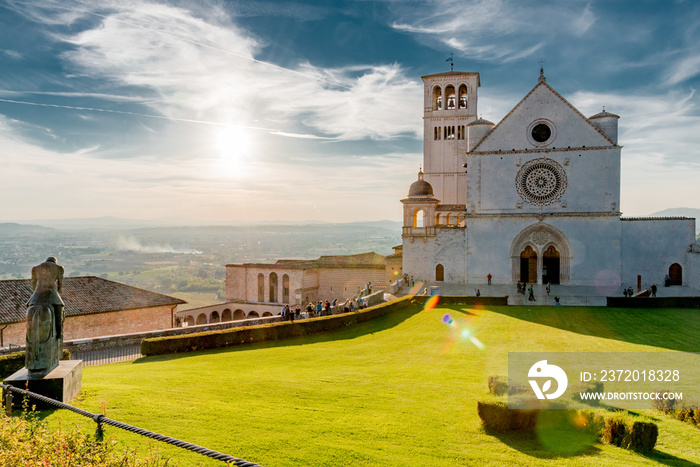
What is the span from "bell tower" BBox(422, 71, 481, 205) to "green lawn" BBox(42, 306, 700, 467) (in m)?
33.9

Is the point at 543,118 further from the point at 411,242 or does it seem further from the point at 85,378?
the point at 85,378

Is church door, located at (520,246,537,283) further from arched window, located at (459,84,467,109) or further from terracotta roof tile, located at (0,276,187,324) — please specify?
terracotta roof tile, located at (0,276,187,324)

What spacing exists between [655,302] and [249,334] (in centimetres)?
2480

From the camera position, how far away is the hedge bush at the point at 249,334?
19547 mm

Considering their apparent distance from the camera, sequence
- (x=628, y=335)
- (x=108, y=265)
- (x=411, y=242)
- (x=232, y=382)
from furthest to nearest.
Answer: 1. (x=108, y=265)
2. (x=411, y=242)
3. (x=628, y=335)
4. (x=232, y=382)

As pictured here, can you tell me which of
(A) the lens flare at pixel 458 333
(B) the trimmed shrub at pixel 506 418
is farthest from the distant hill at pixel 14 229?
(B) the trimmed shrub at pixel 506 418

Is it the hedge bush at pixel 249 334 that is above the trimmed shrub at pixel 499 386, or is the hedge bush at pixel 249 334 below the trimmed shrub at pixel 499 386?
Answer: below

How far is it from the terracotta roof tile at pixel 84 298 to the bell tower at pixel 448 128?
32.3 meters

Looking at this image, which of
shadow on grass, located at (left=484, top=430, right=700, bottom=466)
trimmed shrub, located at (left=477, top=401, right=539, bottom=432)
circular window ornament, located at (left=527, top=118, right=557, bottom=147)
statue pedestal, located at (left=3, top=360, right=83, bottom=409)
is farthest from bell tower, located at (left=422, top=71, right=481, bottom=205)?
statue pedestal, located at (left=3, top=360, right=83, bottom=409)

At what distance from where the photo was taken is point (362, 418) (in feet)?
28.6

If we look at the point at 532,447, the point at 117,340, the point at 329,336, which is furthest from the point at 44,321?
the point at 329,336

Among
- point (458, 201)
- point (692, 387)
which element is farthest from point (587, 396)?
point (458, 201)

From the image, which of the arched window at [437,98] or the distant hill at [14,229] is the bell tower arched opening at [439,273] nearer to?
the arched window at [437,98]

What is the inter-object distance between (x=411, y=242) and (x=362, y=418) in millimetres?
33167
